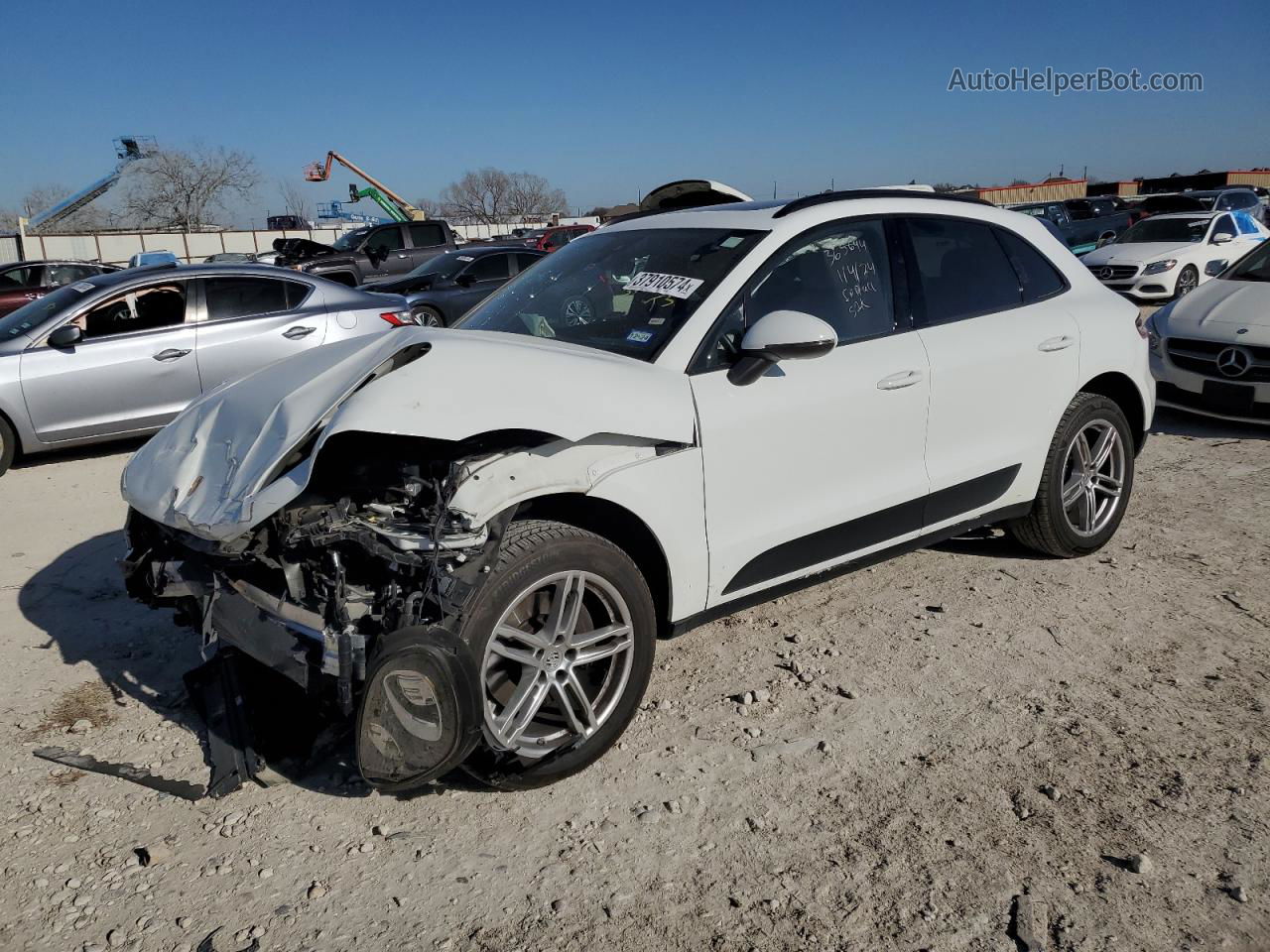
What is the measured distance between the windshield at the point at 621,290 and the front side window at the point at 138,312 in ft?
14.3

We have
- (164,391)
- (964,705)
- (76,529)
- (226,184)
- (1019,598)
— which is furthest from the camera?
(226,184)

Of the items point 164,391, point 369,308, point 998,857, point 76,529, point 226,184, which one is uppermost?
point 226,184

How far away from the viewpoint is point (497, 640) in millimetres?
2871

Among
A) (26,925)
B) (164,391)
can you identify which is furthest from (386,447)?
(164,391)

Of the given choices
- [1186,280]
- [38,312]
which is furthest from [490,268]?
[1186,280]

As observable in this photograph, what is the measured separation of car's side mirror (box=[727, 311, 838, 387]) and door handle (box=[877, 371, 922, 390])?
533 millimetres

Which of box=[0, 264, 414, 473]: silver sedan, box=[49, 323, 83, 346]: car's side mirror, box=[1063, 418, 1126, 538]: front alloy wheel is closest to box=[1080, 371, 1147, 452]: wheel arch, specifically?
box=[1063, 418, 1126, 538]: front alloy wheel

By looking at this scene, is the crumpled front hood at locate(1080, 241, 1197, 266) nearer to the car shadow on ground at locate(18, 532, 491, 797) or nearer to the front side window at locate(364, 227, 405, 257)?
the front side window at locate(364, 227, 405, 257)

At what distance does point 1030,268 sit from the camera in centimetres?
445

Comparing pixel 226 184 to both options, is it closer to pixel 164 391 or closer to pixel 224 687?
pixel 164 391

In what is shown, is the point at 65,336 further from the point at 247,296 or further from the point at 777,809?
the point at 777,809

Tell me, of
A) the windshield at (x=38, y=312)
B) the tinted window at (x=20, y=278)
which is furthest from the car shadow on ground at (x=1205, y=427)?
the tinted window at (x=20, y=278)

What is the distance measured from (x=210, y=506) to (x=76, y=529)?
3474 millimetres

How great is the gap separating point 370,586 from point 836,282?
84.4 inches
